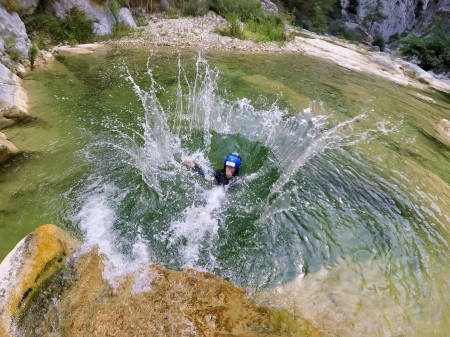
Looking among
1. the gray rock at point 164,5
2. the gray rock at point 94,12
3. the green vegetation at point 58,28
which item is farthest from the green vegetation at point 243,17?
the green vegetation at point 58,28

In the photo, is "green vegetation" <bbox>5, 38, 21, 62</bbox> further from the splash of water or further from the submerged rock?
the submerged rock

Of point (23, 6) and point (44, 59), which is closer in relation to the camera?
point (44, 59)

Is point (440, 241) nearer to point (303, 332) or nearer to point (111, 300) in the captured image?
point (303, 332)

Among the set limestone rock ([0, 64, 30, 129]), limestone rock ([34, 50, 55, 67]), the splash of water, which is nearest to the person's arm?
the splash of water

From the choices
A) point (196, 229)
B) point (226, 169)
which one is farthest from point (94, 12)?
point (196, 229)

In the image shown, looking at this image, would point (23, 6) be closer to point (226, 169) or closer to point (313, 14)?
point (226, 169)

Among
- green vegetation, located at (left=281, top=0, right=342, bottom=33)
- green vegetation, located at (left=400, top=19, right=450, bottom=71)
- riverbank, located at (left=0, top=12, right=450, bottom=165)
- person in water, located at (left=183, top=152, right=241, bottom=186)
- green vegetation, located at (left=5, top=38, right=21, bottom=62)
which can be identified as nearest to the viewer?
person in water, located at (left=183, top=152, right=241, bottom=186)

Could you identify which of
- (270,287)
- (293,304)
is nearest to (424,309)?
(293,304)
